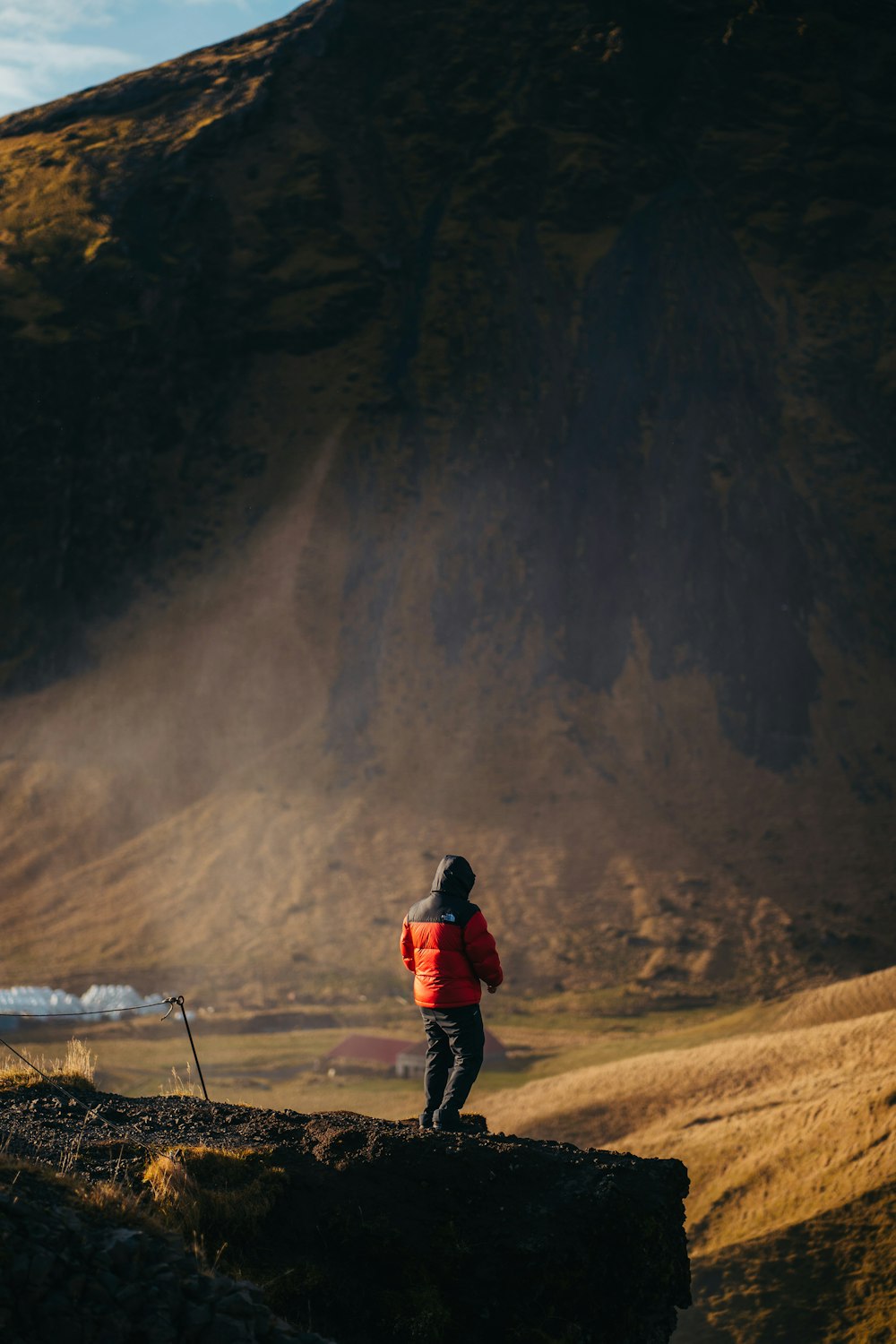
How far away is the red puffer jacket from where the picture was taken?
24.2 feet

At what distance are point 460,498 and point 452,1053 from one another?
37.6 m

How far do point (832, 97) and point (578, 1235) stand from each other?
2150 inches

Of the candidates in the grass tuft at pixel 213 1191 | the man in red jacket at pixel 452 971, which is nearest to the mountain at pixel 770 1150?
the man in red jacket at pixel 452 971

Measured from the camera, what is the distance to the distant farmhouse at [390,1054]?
83.9 feet

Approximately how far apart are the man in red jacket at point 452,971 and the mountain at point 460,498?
24206mm

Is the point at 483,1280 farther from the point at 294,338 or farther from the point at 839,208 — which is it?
the point at 839,208

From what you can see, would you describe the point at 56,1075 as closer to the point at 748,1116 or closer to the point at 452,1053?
the point at 452,1053

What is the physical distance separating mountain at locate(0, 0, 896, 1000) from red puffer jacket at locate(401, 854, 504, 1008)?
2438cm

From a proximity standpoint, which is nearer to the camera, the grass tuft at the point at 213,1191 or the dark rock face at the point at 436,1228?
the grass tuft at the point at 213,1191

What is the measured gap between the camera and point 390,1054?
26.2 m

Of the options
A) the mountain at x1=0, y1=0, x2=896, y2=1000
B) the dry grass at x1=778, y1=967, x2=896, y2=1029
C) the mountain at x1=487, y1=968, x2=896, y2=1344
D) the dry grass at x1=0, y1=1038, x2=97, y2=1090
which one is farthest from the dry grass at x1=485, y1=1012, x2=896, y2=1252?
the mountain at x1=0, y1=0, x2=896, y2=1000

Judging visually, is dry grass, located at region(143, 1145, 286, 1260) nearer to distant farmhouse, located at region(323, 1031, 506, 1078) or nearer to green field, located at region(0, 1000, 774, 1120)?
green field, located at region(0, 1000, 774, 1120)

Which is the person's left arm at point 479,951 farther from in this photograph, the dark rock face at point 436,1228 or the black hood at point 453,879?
the dark rock face at point 436,1228

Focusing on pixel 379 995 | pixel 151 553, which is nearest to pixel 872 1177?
pixel 379 995
